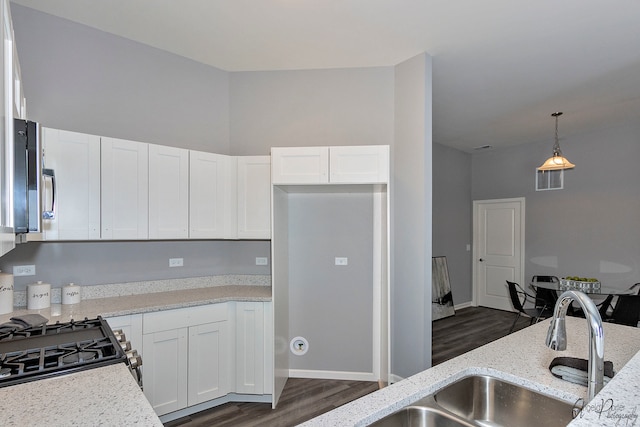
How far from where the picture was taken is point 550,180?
570cm

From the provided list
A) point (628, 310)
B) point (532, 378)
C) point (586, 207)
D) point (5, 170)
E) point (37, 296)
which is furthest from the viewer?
point (586, 207)

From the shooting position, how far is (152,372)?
97.5 inches

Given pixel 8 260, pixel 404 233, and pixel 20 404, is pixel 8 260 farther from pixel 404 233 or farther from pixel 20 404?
pixel 404 233

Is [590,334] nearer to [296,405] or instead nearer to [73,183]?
[296,405]

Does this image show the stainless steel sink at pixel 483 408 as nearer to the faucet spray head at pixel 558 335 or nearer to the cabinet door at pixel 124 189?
the faucet spray head at pixel 558 335

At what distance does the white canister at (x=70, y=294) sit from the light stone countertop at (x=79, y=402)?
60.2 inches

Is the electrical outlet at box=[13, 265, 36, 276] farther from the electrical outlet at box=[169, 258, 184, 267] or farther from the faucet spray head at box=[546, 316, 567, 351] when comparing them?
the faucet spray head at box=[546, 316, 567, 351]

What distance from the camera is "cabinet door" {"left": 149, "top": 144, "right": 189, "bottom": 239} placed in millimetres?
2771

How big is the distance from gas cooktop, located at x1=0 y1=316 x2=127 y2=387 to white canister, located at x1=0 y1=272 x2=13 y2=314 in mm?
794

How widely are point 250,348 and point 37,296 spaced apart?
1.58 metres

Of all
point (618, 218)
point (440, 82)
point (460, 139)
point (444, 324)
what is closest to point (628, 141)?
point (618, 218)

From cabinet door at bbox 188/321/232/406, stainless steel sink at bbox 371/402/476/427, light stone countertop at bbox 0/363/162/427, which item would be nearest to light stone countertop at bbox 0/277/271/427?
light stone countertop at bbox 0/363/162/427

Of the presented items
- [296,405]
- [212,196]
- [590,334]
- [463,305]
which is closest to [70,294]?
[212,196]

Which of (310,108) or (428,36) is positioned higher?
(428,36)
